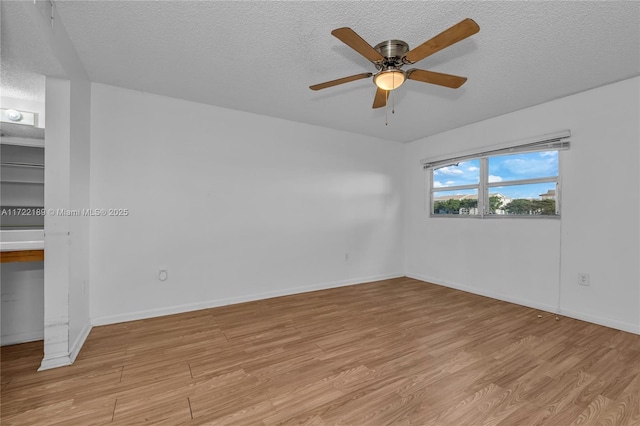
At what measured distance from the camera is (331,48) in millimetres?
2162

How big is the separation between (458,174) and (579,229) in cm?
169

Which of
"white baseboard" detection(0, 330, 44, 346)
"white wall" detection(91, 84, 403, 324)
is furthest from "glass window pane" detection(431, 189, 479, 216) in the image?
"white baseboard" detection(0, 330, 44, 346)

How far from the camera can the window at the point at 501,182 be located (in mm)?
3256

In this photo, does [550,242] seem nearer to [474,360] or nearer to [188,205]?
[474,360]

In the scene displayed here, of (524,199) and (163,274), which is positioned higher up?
(524,199)

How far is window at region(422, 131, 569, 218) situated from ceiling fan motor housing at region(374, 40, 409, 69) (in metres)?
2.45

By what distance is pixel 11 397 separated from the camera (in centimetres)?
164

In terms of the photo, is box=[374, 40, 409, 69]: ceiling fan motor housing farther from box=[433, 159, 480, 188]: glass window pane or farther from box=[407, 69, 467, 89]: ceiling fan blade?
box=[433, 159, 480, 188]: glass window pane

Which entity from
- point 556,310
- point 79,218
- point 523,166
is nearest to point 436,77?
point 523,166

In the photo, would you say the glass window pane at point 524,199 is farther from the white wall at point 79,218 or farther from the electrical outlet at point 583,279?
the white wall at point 79,218

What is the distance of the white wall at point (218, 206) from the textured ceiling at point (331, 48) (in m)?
0.39

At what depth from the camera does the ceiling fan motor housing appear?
1.91m

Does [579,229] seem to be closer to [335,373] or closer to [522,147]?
[522,147]

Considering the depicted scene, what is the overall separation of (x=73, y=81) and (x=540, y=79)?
4217 millimetres
